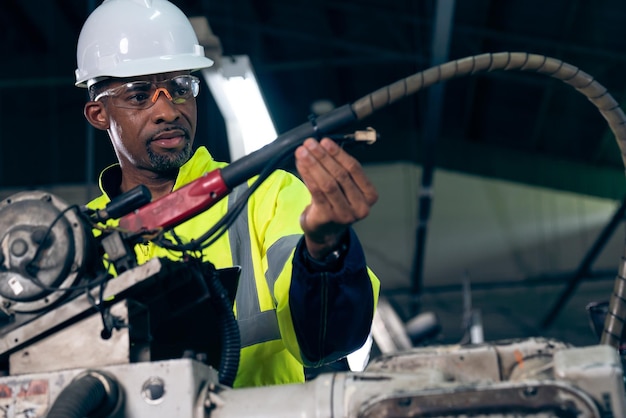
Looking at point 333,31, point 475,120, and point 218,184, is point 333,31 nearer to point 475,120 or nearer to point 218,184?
point 475,120

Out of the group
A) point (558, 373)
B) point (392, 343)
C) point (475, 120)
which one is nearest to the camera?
point (558, 373)

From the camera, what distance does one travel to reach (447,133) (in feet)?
37.9

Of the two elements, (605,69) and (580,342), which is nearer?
(605,69)

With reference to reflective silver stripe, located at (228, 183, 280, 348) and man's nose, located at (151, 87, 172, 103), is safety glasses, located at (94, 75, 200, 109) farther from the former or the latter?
reflective silver stripe, located at (228, 183, 280, 348)

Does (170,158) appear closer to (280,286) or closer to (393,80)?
(280,286)

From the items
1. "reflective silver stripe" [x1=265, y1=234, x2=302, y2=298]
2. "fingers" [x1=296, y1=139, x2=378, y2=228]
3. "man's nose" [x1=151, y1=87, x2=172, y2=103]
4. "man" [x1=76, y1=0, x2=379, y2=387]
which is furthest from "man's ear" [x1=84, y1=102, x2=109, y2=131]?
"fingers" [x1=296, y1=139, x2=378, y2=228]

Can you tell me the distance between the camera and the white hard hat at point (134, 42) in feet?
6.34

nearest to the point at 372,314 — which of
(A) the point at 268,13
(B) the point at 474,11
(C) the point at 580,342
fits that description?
(B) the point at 474,11

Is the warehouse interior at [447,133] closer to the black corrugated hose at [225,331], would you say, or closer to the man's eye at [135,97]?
the man's eye at [135,97]

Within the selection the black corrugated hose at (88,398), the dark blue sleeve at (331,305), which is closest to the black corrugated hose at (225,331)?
the dark blue sleeve at (331,305)

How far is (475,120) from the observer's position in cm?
1099

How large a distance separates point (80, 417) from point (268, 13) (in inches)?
331

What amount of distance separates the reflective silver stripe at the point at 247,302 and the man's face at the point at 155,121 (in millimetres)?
221

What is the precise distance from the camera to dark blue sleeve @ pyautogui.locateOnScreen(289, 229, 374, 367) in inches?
54.8
